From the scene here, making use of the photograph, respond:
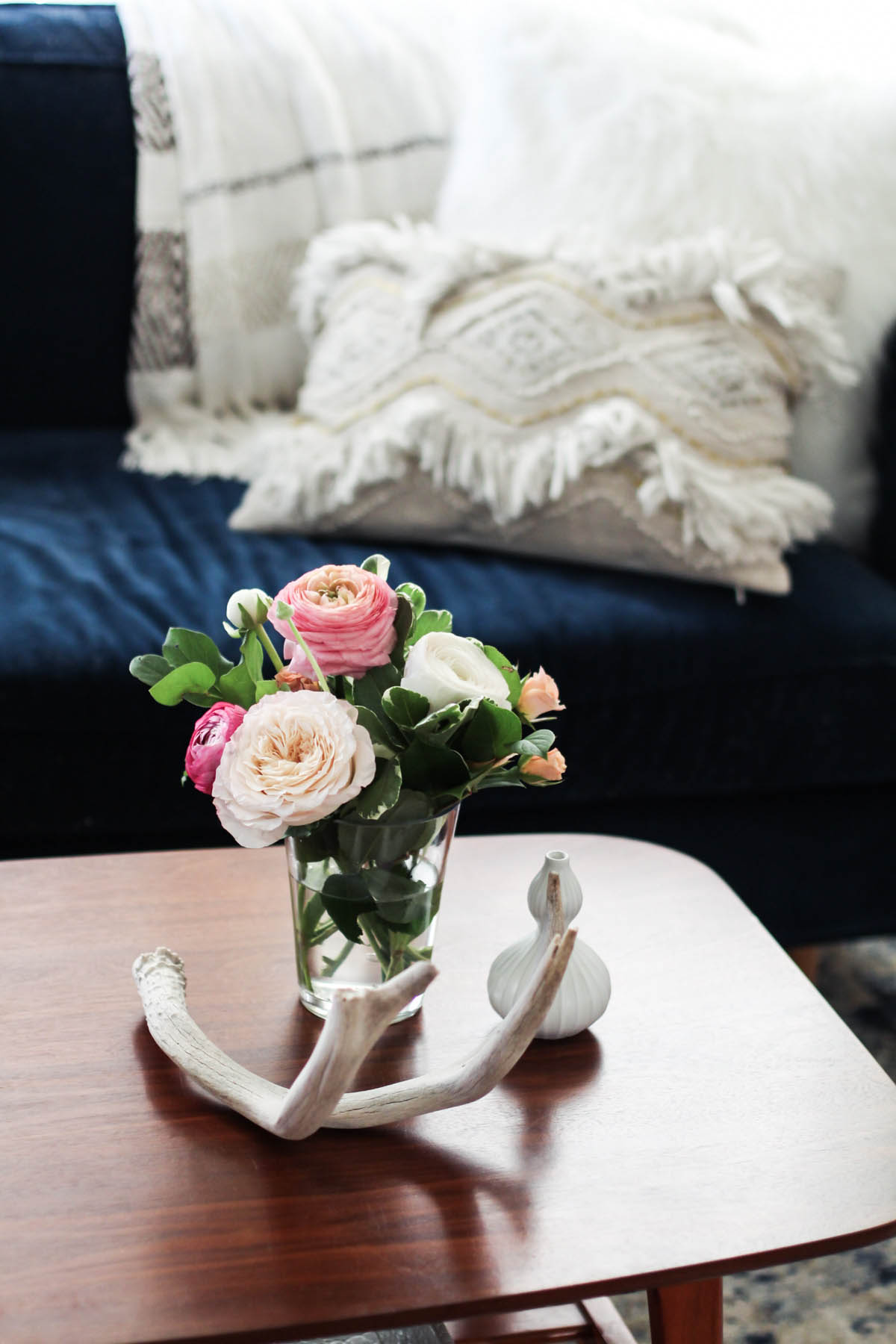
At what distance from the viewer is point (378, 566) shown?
735 mm

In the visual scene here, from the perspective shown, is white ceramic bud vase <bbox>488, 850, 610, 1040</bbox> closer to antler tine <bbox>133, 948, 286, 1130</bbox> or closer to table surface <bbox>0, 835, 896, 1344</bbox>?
table surface <bbox>0, 835, 896, 1344</bbox>

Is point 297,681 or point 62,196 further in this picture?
point 62,196

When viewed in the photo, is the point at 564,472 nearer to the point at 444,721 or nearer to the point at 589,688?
the point at 589,688

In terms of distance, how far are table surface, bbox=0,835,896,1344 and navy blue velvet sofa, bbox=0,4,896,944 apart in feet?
1.16

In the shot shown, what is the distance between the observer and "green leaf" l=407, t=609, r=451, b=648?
2.39ft

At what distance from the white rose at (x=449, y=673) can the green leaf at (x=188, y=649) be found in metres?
0.11

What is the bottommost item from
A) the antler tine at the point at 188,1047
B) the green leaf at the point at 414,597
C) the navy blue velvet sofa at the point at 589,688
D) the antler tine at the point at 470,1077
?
the navy blue velvet sofa at the point at 589,688

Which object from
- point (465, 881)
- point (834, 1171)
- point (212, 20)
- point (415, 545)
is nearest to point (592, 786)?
point (415, 545)

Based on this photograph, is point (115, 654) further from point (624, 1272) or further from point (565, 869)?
point (624, 1272)

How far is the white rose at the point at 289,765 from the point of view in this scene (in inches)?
24.5

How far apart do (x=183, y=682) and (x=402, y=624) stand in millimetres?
123

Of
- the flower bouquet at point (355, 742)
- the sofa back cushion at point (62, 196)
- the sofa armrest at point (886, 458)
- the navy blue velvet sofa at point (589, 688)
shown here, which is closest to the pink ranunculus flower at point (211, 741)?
the flower bouquet at point (355, 742)

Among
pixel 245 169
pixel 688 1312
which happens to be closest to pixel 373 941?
pixel 688 1312

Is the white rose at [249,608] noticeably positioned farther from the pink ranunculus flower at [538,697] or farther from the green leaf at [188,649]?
the pink ranunculus flower at [538,697]
